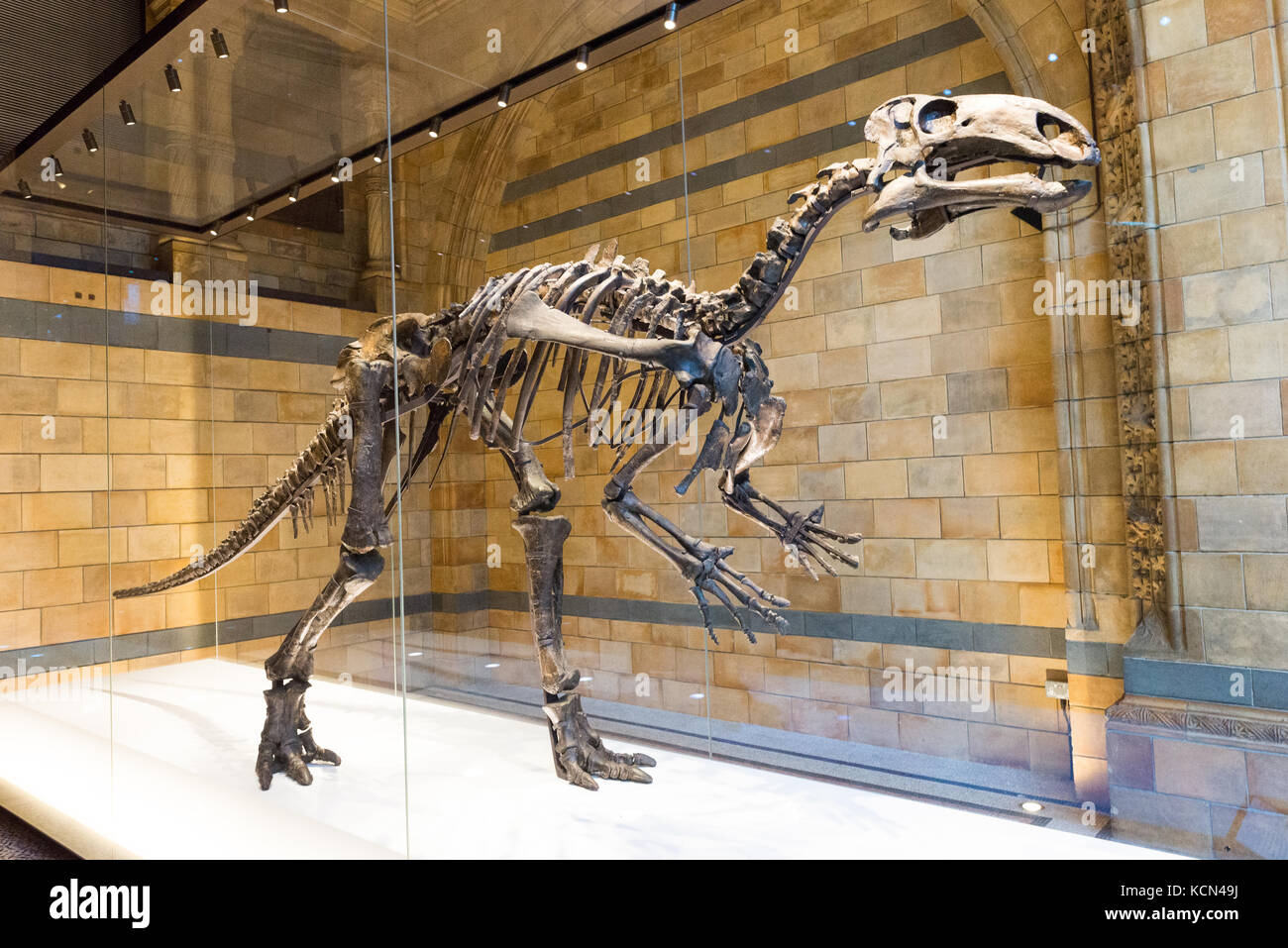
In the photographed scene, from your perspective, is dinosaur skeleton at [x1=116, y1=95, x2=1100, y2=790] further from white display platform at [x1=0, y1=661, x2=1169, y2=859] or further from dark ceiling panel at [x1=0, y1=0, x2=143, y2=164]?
dark ceiling panel at [x1=0, y1=0, x2=143, y2=164]

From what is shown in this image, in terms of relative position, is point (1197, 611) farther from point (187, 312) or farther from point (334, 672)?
point (187, 312)

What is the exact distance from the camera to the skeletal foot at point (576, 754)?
3125 mm

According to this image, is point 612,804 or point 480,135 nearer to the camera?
point 612,804

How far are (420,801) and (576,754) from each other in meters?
0.68

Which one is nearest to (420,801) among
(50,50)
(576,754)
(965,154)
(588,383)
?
(576,754)

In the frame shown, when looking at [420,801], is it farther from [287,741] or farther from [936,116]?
[936,116]

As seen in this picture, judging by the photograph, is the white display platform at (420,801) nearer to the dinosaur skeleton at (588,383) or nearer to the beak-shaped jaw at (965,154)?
the dinosaur skeleton at (588,383)

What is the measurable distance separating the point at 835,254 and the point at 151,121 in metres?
3.56

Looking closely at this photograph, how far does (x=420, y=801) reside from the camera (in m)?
2.78

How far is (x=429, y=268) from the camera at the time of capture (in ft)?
8.25

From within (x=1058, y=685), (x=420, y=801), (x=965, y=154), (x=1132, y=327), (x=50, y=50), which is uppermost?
(x=50, y=50)

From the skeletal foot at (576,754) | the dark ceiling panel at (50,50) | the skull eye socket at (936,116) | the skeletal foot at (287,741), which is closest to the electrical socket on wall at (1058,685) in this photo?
the skeletal foot at (576,754)

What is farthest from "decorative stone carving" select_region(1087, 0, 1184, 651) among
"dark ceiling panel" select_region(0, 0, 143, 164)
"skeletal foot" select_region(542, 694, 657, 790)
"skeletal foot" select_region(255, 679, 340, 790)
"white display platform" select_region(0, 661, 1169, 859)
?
"dark ceiling panel" select_region(0, 0, 143, 164)
